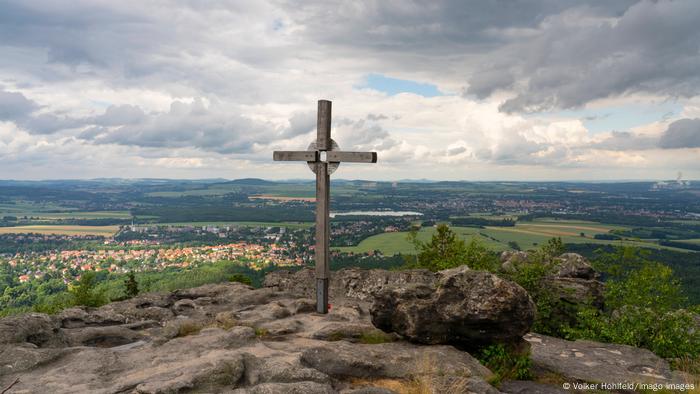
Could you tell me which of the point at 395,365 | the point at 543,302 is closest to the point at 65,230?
the point at 543,302

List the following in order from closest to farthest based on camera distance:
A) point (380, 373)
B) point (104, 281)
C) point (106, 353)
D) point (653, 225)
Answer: point (380, 373) → point (106, 353) → point (104, 281) → point (653, 225)

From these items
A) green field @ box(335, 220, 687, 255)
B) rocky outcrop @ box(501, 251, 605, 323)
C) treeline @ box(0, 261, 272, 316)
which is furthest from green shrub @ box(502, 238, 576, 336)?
green field @ box(335, 220, 687, 255)

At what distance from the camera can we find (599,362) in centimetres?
1129

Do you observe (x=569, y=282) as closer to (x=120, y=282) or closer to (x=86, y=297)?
(x=86, y=297)

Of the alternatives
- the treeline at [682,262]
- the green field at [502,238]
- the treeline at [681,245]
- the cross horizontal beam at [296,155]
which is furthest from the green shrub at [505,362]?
the treeline at [681,245]

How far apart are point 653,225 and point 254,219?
13750 centimetres

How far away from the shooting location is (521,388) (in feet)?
29.3

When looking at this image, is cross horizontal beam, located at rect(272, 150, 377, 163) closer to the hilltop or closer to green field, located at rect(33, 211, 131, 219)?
the hilltop

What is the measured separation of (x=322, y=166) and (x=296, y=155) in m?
1.09

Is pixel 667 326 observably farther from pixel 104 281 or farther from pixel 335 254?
pixel 104 281

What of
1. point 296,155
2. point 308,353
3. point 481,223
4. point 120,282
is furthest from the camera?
point 481,223

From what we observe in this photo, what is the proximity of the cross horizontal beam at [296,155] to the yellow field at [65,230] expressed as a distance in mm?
142842

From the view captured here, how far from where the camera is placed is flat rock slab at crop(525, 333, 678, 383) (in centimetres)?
1010

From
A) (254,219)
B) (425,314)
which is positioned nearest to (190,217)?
(254,219)
